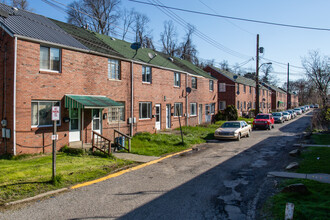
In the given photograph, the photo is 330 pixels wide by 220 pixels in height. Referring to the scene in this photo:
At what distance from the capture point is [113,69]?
17.3 m

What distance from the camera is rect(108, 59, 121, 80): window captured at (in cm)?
1706

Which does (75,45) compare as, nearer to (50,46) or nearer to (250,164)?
(50,46)

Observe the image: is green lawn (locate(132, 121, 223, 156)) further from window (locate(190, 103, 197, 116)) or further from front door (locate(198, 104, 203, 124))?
front door (locate(198, 104, 203, 124))

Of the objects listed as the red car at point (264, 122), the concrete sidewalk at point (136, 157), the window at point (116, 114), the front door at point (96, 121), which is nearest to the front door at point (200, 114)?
the red car at point (264, 122)

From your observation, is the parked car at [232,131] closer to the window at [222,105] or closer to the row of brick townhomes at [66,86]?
the row of brick townhomes at [66,86]

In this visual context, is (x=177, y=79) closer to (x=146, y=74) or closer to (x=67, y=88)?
(x=146, y=74)

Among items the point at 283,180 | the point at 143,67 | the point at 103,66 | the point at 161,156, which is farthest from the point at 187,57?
the point at 283,180

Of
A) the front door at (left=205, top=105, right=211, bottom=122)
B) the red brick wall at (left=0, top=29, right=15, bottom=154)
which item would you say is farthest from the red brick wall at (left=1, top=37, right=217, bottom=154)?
the front door at (left=205, top=105, right=211, bottom=122)

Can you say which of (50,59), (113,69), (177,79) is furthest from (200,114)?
(50,59)

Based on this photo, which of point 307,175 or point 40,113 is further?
point 40,113

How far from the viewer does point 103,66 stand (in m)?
16.4

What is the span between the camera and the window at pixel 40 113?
493 inches

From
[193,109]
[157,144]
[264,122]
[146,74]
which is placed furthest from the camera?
[193,109]

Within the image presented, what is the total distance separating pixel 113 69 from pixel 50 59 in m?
4.64
